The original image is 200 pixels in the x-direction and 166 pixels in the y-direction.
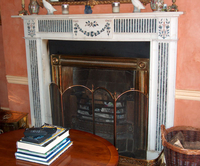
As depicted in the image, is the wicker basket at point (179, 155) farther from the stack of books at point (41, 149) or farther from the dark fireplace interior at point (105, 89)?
the stack of books at point (41, 149)

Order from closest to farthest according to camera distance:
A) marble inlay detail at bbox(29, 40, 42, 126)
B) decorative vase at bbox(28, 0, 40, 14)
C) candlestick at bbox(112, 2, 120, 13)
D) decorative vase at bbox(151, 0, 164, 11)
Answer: decorative vase at bbox(151, 0, 164, 11)
candlestick at bbox(112, 2, 120, 13)
decorative vase at bbox(28, 0, 40, 14)
marble inlay detail at bbox(29, 40, 42, 126)

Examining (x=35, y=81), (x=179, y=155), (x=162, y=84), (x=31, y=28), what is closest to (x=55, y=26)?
(x=31, y=28)

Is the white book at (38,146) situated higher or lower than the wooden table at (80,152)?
higher

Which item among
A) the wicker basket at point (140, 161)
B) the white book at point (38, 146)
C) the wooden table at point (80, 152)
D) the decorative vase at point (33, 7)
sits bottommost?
the wicker basket at point (140, 161)

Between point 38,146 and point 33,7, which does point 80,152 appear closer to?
point 38,146

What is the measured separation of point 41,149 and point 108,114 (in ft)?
4.06

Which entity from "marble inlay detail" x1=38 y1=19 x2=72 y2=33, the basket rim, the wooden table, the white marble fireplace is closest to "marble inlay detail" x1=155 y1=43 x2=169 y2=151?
the white marble fireplace

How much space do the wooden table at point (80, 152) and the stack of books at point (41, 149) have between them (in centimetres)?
3

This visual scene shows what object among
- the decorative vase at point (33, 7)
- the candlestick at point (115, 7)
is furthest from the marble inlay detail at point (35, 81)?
the candlestick at point (115, 7)

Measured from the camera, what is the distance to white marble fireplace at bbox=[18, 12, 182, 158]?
2.16m

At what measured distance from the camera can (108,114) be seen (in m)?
2.59

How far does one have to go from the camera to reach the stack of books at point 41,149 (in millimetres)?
1431

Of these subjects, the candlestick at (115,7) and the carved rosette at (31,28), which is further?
the carved rosette at (31,28)

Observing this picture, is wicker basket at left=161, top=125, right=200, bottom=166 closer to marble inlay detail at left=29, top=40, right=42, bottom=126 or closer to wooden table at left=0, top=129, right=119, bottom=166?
wooden table at left=0, top=129, right=119, bottom=166
